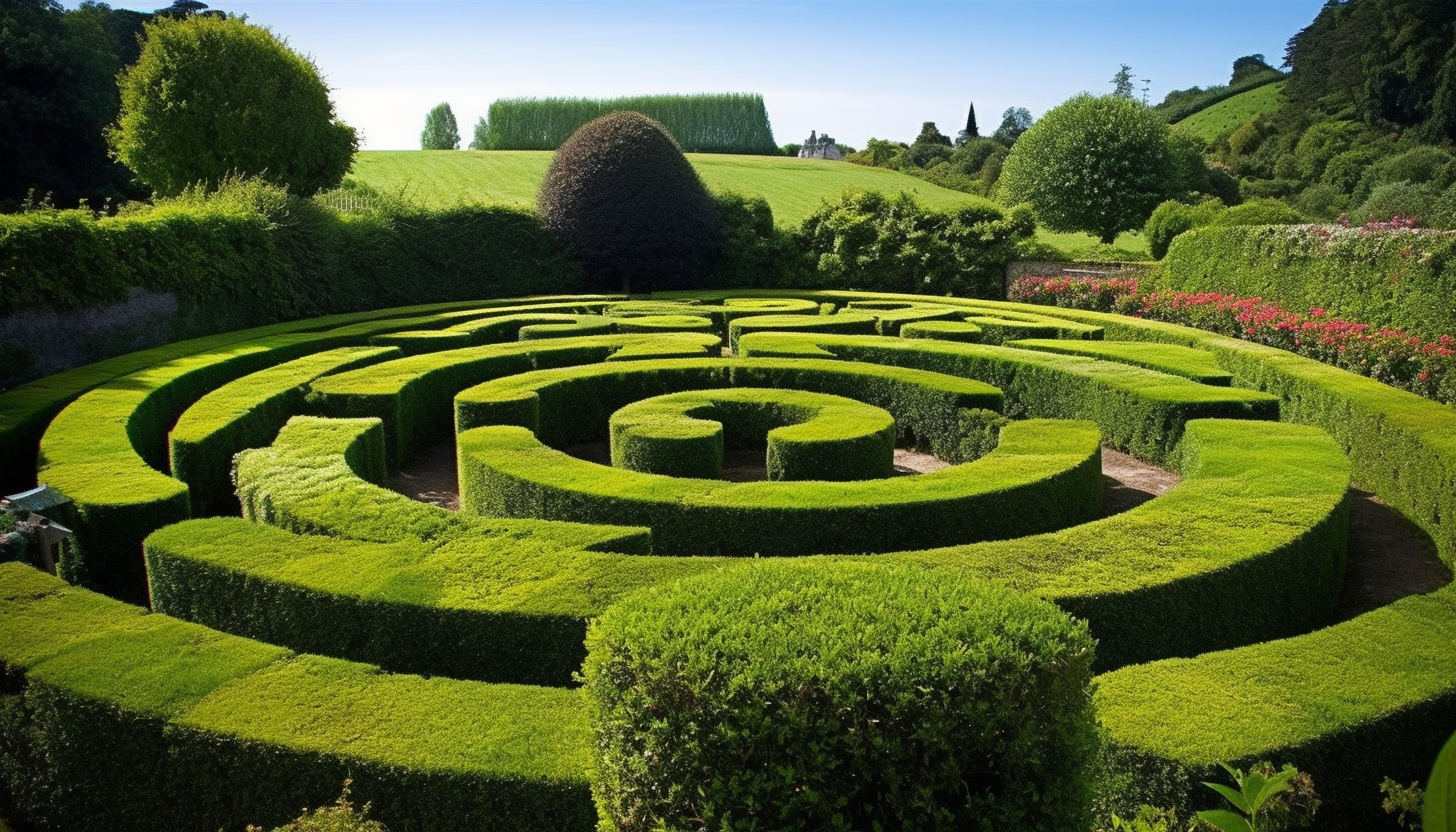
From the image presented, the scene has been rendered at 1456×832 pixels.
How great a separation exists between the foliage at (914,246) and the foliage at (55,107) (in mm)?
24507

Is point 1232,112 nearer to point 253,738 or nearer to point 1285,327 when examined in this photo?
point 1285,327

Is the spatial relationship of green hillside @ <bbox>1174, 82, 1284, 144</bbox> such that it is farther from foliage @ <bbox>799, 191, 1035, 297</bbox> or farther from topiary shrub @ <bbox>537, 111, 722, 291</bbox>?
topiary shrub @ <bbox>537, 111, 722, 291</bbox>

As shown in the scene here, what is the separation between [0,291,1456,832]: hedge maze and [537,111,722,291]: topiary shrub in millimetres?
13795

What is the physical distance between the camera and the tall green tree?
254 ft

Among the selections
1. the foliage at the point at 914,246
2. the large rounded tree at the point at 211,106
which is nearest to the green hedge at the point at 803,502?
the large rounded tree at the point at 211,106

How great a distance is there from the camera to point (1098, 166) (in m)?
46.6

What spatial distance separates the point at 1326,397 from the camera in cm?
1342

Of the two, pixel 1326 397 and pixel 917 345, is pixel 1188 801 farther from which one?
pixel 917 345

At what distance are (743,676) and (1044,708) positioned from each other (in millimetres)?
1158

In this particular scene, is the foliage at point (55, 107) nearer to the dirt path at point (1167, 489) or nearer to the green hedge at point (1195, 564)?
the dirt path at point (1167, 489)

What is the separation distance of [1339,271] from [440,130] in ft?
228

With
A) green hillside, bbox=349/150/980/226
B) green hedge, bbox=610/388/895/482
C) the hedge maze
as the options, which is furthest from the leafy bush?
green hedge, bbox=610/388/895/482

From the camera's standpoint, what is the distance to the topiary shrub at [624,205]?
1217 inches

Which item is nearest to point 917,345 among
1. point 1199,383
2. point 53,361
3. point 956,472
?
point 1199,383
